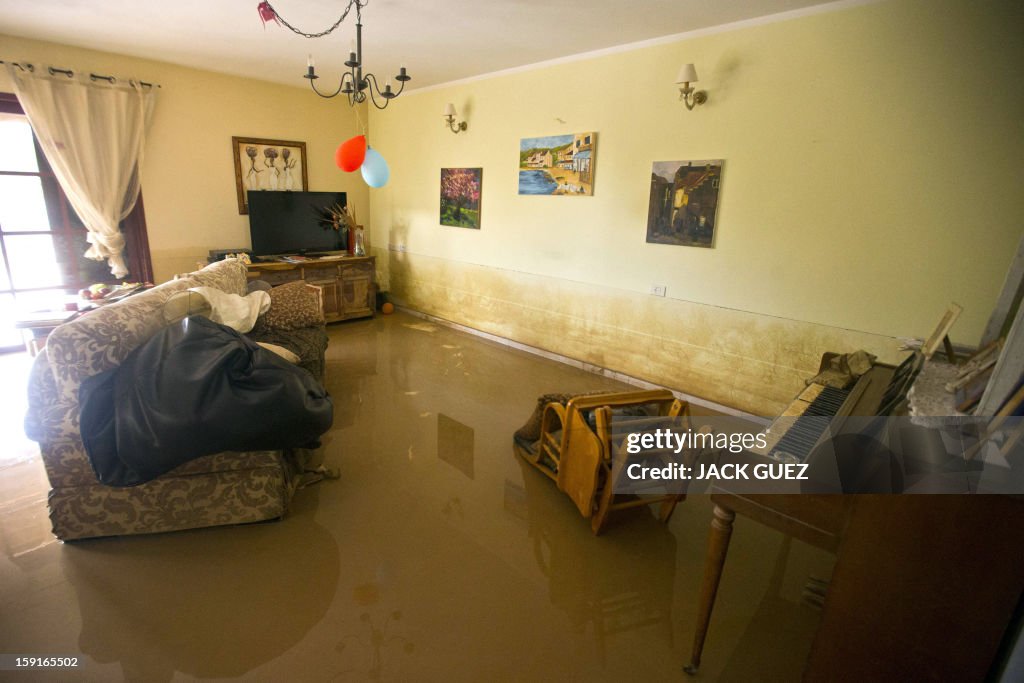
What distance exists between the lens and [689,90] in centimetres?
331

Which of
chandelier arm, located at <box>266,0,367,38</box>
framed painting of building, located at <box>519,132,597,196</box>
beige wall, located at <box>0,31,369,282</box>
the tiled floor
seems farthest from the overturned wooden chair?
beige wall, located at <box>0,31,369,282</box>

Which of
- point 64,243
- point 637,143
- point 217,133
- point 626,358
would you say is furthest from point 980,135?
point 64,243

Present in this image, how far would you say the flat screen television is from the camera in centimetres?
517

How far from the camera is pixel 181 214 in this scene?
16.2 feet

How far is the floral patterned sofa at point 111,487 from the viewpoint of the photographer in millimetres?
1830

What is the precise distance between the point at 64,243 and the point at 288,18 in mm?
3148

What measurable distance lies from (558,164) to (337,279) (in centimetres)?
288

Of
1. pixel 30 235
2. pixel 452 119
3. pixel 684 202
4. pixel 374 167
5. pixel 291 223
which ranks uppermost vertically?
pixel 452 119

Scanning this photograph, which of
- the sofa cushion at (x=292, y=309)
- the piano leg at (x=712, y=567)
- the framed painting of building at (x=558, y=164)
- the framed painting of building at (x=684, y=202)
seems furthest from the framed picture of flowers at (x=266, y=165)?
the piano leg at (x=712, y=567)

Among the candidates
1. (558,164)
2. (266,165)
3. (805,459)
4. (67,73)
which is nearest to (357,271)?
(266,165)

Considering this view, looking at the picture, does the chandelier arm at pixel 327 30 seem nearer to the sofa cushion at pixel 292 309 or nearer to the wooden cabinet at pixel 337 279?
the sofa cushion at pixel 292 309

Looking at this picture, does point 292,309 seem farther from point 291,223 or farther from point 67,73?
point 67,73

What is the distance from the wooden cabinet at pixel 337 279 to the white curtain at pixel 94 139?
1.27 metres

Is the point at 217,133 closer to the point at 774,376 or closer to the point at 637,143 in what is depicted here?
the point at 637,143
